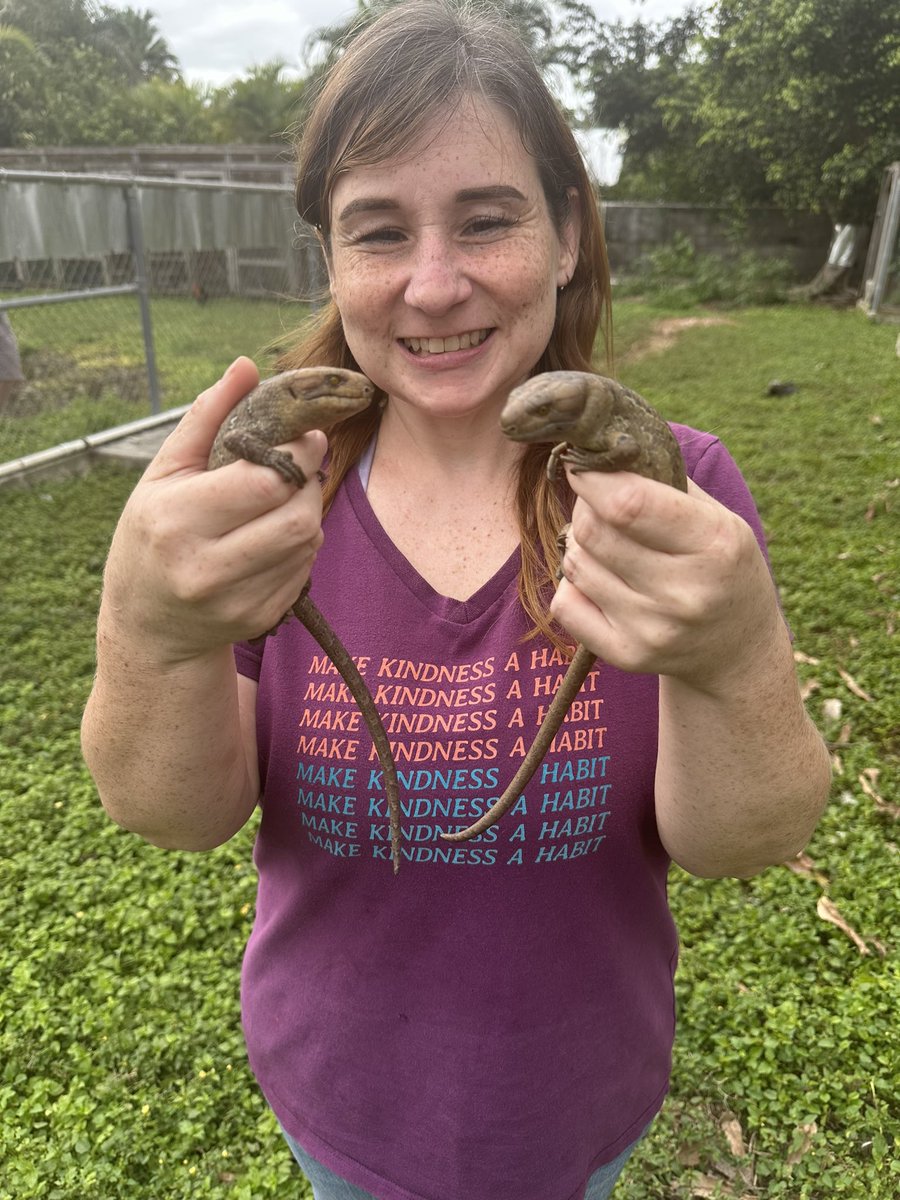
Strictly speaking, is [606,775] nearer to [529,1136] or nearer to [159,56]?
[529,1136]

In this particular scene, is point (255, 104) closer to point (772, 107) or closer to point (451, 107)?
point (772, 107)

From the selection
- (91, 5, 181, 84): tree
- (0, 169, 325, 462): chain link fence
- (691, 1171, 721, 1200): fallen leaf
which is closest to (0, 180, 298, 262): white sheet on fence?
(0, 169, 325, 462): chain link fence

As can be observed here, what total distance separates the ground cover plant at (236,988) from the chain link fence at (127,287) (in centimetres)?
265

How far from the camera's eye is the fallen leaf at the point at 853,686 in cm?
481

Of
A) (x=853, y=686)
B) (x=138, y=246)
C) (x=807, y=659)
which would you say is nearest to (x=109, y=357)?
(x=138, y=246)

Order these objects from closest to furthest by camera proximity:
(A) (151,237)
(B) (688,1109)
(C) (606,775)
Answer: (C) (606,775)
(B) (688,1109)
(A) (151,237)

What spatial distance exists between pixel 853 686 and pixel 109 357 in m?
11.3

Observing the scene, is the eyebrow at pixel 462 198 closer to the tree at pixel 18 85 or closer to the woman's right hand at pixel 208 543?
the woman's right hand at pixel 208 543

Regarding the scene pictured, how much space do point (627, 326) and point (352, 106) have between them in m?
16.1

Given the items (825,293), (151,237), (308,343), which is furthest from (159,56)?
(308,343)

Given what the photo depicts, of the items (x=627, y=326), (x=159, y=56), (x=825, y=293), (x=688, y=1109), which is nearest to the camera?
(x=688, y=1109)

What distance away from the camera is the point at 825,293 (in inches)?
792

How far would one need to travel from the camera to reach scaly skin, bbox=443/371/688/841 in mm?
1308

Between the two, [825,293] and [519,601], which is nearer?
[519,601]
